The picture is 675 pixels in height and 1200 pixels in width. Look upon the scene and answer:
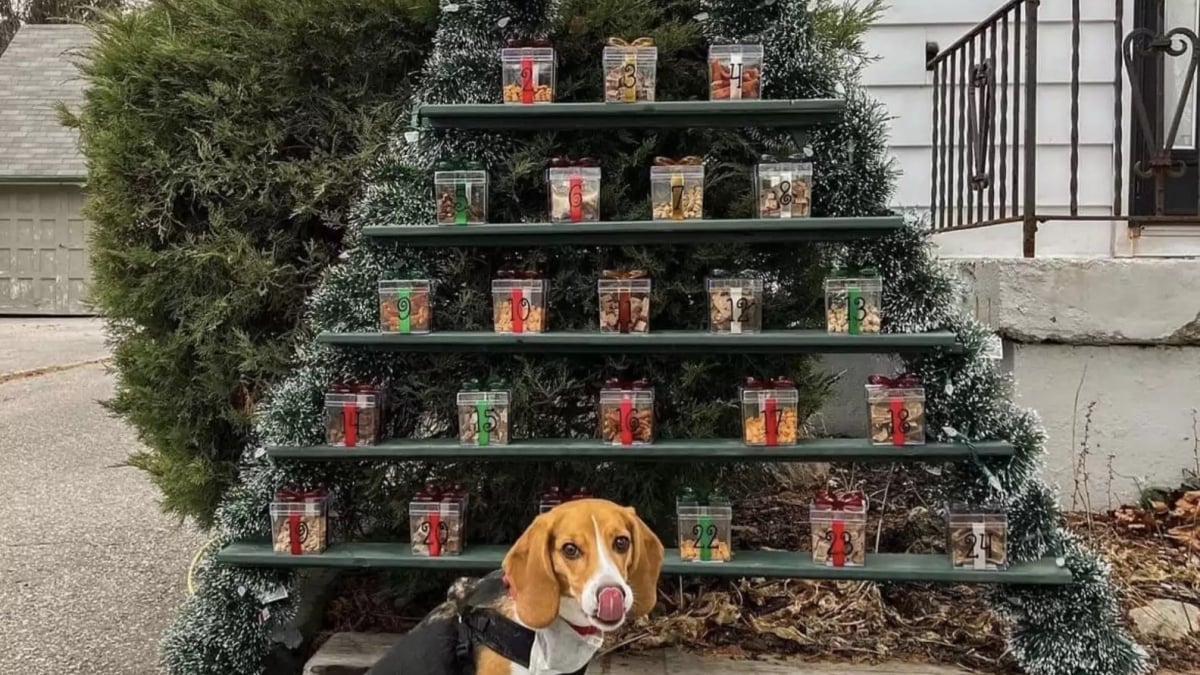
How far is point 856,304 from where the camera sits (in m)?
2.62

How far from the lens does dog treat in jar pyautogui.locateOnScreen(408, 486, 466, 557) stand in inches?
106

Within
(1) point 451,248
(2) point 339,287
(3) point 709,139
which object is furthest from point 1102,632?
(2) point 339,287

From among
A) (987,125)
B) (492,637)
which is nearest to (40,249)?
(987,125)

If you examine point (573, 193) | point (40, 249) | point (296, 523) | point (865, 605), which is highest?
point (40, 249)

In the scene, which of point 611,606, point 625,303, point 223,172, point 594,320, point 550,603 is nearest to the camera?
point 611,606

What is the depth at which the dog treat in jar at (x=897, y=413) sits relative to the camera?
2605 mm

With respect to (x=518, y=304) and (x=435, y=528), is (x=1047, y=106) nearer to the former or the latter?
(x=518, y=304)

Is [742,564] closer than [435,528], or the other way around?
[742,564]

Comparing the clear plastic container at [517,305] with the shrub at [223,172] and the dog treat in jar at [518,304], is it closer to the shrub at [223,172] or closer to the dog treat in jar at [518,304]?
the dog treat in jar at [518,304]

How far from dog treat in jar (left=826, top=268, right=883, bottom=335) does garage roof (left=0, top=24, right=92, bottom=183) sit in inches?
570

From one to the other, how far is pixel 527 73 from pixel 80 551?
3.17m

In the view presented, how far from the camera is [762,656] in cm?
280

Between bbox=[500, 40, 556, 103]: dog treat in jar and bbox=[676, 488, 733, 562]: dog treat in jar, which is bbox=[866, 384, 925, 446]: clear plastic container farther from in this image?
bbox=[500, 40, 556, 103]: dog treat in jar

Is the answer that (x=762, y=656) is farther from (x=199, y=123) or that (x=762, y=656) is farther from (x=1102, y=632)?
(x=199, y=123)
